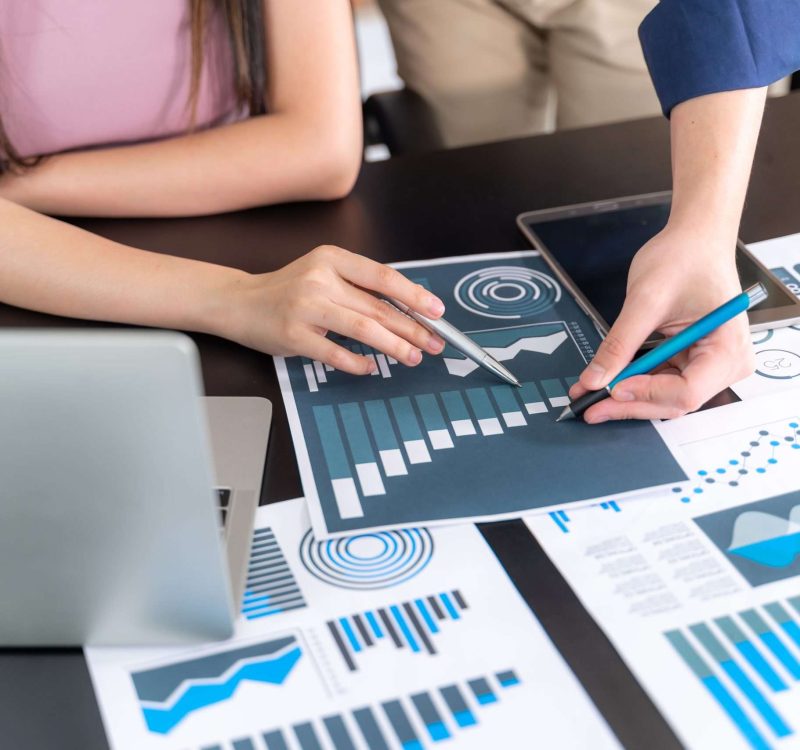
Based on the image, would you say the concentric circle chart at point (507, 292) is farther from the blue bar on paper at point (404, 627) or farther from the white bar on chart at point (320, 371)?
the blue bar on paper at point (404, 627)

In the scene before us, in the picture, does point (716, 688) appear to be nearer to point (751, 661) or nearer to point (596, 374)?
point (751, 661)

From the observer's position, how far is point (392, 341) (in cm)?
79

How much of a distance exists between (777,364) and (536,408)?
21 cm

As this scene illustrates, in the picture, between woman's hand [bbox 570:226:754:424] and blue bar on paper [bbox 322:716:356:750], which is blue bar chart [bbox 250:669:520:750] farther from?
woman's hand [bbox 570:226:754:424]

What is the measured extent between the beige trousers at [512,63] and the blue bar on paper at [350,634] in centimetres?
105

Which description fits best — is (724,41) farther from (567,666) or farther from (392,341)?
(567,666)

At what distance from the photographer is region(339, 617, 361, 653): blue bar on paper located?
0.59 metres

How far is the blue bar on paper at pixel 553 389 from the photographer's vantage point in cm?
78

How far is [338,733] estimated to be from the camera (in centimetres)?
54

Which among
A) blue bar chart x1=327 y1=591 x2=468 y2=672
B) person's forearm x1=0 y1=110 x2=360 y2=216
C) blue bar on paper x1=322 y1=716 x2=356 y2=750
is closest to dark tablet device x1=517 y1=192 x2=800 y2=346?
person's forearm x1=0 y1=110 x2=360 y2=216

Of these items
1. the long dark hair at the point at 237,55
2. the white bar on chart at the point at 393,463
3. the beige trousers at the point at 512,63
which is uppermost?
the beige trousers at the point at 512,63

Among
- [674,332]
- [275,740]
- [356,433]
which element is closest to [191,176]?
[356,433]

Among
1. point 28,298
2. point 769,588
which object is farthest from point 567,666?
point 28,298

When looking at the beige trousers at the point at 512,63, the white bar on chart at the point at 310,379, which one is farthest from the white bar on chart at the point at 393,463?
the beige trousers at the point at 512,63
